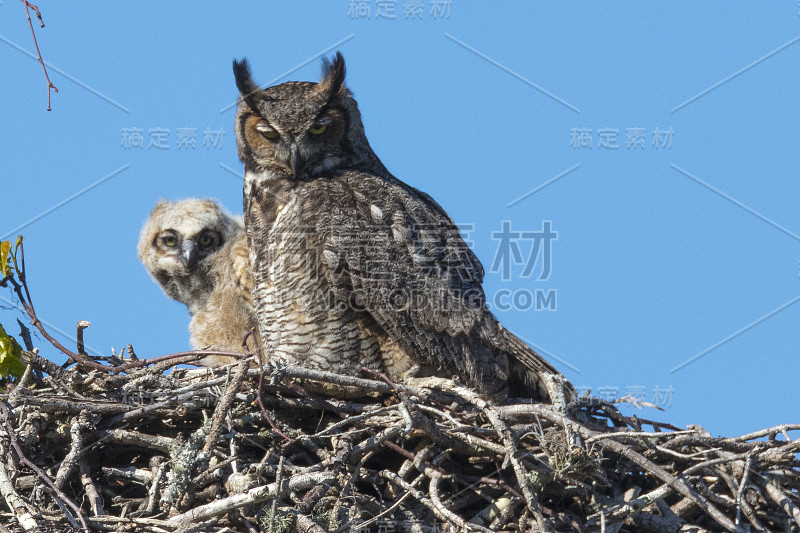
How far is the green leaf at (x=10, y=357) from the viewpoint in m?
3.68

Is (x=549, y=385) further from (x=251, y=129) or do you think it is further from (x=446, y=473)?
(x=251, y=129)

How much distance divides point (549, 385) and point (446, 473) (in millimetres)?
512

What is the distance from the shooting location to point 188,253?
4.60m

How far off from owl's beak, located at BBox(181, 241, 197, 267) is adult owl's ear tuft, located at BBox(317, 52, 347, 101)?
1063 mm

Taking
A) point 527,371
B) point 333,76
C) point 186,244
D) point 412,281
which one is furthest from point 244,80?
point 527,371

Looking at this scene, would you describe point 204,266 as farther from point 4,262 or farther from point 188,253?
point 4,262

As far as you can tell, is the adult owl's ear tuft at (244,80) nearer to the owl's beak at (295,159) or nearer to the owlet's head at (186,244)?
the owl's beak at (295,159)

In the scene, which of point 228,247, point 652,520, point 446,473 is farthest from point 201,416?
point 652,520

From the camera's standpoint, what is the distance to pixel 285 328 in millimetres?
3834

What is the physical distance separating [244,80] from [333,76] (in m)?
0.43

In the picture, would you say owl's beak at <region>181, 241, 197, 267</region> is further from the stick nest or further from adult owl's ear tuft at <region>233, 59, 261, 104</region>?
the stick nest

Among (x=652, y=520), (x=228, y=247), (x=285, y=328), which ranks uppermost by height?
(x=228, y=247)

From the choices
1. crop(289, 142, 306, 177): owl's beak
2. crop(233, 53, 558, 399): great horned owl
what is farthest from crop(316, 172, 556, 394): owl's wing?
crop(289, 142, 306, 177): owl's beak

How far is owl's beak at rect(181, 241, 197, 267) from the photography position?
459 cm
